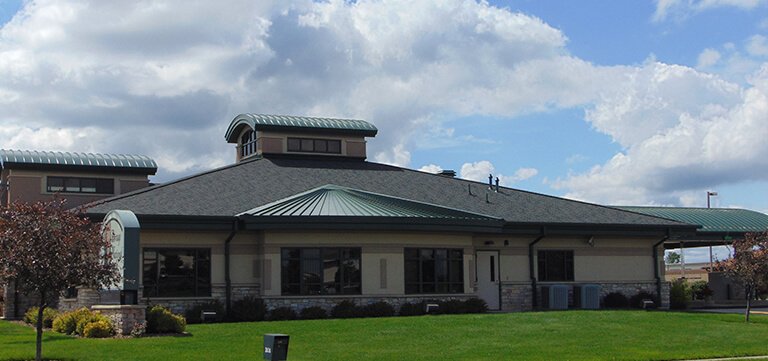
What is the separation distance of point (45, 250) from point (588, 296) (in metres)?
23.8

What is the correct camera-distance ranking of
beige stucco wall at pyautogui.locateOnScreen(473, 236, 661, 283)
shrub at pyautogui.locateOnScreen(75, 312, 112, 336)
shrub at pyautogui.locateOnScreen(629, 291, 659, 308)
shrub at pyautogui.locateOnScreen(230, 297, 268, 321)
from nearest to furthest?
shrub at pyautogui.locateOnScreen(75, 312, 112, 336), shrub at pyautogui.locateOnScreen(230, 297, 268, 321), beige stucco wall at pyautogui.locateOnScreen(473, 236, 661, 283), shrub at pyautogui.locateOnScreen(629, 291, 659, 308)

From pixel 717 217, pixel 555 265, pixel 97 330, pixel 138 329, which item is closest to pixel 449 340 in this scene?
pixel 138 329

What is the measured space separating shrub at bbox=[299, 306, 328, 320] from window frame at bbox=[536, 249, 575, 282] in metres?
9.91

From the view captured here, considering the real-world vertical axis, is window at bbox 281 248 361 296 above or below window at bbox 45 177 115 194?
below

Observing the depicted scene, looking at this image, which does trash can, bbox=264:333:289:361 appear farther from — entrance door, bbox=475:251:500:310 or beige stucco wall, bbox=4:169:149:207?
beige stucco wall, bbox=4:169:149:207

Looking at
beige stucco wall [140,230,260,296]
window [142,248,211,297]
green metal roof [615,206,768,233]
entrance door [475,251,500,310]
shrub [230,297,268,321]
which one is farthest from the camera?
green metal roof [615,206,768,233]

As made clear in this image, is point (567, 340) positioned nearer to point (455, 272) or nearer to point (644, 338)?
point (644, 338)

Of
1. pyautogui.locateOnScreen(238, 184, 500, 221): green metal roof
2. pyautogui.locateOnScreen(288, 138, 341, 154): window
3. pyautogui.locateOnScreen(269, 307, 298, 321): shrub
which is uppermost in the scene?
pyautogui.locateOnScreen(288, 138, 341, 154): window

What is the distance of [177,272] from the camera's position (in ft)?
103

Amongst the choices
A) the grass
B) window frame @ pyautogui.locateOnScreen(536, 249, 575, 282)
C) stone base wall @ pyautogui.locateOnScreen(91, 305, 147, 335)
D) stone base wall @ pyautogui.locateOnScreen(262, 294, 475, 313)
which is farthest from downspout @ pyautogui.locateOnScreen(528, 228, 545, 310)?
stone base wall @ pyautogui.locateOnScreen(91, 305, 147, 335)

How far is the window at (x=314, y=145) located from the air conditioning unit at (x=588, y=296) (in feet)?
39.9

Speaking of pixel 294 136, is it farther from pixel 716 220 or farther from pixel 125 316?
pixel 716 220

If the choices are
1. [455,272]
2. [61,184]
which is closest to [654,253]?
[455,272]

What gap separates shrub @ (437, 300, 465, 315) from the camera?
3203cm
